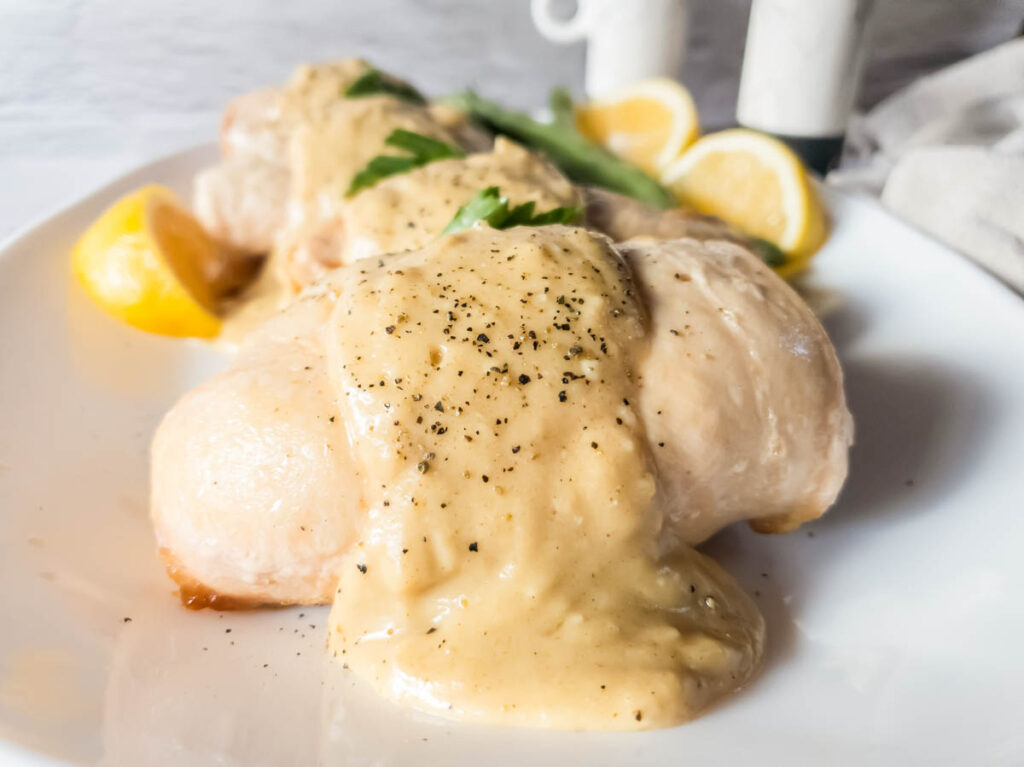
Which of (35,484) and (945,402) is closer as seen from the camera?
(35,484)

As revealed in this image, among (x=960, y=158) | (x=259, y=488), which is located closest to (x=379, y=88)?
(x=960, y=158)

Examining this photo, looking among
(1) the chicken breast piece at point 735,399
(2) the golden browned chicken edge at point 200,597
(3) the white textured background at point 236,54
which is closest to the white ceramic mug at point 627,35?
(3) the white textured background at point 236,54

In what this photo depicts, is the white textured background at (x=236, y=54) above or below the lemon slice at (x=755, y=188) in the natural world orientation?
below

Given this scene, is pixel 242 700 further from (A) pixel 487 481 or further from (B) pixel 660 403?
(B) pixel 660 403

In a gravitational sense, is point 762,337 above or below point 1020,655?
above

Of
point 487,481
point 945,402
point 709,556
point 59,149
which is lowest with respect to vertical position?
point 59,149

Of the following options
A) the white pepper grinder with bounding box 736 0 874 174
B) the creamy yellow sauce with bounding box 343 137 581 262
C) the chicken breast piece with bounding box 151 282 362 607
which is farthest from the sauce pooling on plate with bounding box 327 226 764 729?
the white pepper grinder with bounding box 736 0 874 174

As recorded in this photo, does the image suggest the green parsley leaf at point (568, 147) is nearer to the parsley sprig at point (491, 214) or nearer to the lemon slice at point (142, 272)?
the parsley sprig at point (491, 214)

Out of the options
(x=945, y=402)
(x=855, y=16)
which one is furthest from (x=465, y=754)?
(x=855, y=16)
